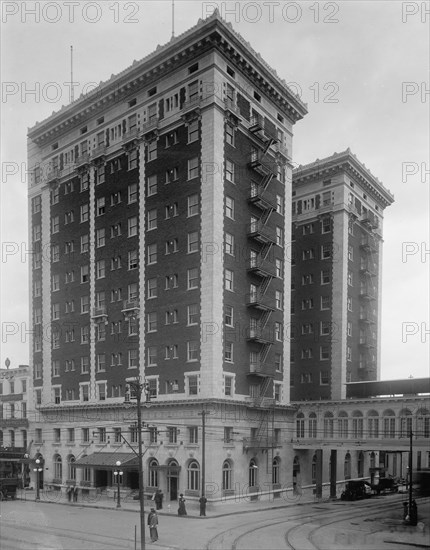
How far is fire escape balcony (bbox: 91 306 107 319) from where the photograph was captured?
2502 inches

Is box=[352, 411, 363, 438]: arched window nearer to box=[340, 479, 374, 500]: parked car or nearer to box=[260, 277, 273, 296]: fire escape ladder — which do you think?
box=[340, 479, 374, 500]: parked car

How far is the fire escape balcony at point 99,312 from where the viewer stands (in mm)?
63562

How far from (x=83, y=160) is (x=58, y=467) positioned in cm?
3323

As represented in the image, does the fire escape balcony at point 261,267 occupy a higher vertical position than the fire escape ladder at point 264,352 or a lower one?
higher

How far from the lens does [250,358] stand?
190 ft

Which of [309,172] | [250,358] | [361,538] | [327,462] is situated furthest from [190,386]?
[309,172]

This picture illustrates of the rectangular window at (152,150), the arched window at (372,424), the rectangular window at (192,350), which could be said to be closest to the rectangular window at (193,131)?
the rectangular window at (152,150)

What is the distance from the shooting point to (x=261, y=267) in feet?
192

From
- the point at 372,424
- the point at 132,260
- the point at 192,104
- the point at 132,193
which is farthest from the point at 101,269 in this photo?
the point at 372,424

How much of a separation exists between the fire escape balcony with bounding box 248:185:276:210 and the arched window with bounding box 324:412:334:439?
24998 mm

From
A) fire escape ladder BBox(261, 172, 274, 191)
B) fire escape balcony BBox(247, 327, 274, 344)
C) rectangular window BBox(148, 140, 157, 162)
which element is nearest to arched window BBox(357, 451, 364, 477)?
fire escape balcony BBox(247, 327, 274, 344)

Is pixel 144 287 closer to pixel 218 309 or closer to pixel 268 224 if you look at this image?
pixel 218 309

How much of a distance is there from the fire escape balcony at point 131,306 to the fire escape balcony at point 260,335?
11387 mm

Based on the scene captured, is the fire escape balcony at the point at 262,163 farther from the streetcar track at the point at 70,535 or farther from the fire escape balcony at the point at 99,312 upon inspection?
the streetcar track at the point at 70,535
